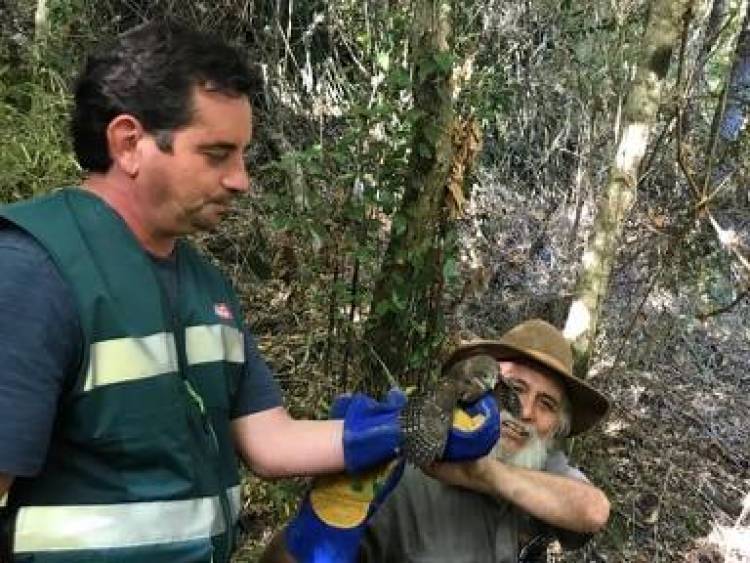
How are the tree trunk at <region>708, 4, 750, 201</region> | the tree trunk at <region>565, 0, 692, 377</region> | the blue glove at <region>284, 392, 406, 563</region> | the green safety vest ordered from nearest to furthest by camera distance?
the green safety vest → the blue glove at <region>284, 392, 406, 563</region> → the tree trunk at <region>565, 0, 692, 377</region> → the tree trunk at <region>708, 4, 750, 201</region>

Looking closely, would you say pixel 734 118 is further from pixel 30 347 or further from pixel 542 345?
pixel 30 347

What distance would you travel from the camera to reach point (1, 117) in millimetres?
5086

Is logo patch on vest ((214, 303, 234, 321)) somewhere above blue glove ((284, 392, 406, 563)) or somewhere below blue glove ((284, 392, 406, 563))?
above

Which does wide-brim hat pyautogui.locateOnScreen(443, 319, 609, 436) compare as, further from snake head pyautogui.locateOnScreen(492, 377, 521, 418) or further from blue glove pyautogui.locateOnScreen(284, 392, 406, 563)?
blue glove pyautogui.locateOnScreen(284, 392, 406, 563)

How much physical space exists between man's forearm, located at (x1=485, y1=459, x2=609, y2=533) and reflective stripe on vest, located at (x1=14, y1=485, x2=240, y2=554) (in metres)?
0.89

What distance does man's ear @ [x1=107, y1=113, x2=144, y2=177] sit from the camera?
1594mm

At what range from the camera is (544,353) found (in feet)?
8.55

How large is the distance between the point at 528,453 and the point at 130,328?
1330 millimetres

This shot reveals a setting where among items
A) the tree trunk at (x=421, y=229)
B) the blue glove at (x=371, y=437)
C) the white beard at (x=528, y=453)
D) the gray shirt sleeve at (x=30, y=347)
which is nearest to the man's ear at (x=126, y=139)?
the gray shirt sleeve at (x=30, y=347)

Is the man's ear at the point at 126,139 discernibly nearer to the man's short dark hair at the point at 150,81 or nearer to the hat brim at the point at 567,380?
the man's short dark hair at the point at 150,81

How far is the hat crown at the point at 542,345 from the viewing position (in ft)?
8.46

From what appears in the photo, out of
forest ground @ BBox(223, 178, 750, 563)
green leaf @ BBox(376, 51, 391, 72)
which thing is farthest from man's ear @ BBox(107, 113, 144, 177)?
green leaf @ BBox(376, 51, 391, 72)

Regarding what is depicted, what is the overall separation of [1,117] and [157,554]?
4135 mm

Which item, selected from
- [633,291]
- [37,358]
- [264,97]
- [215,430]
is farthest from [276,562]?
[264,97]
